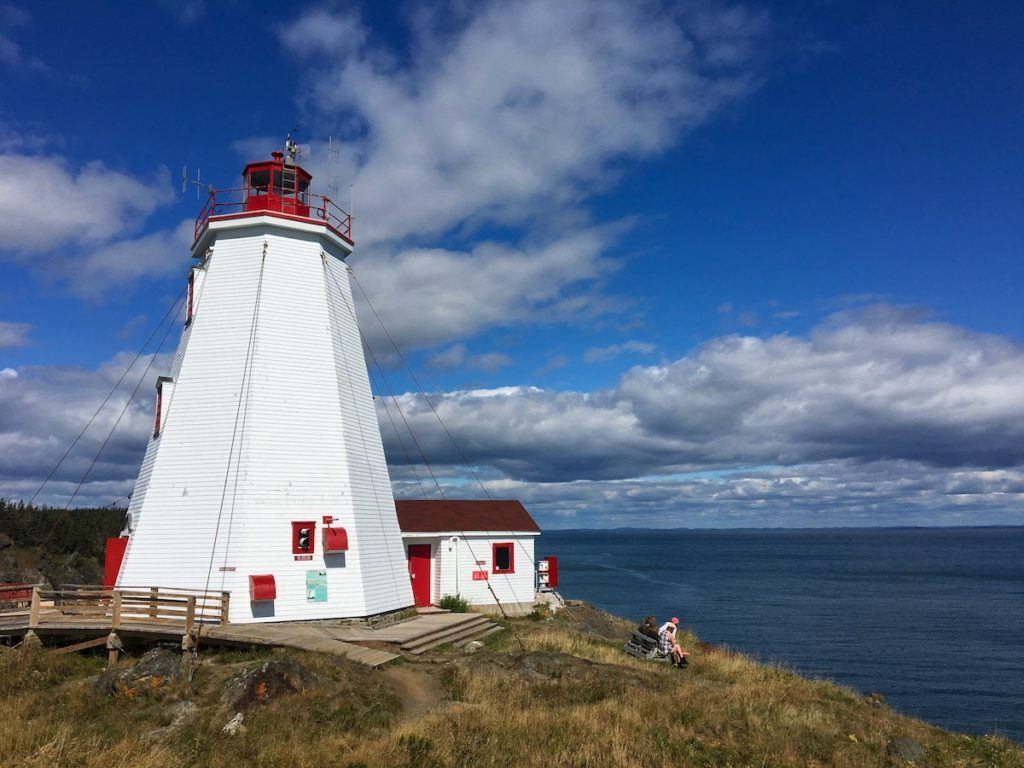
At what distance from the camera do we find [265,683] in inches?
496

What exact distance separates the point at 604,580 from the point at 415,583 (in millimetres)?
59056

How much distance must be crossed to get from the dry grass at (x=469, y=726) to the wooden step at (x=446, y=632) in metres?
1.50

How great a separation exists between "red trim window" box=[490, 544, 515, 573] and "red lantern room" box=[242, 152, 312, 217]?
14528mm

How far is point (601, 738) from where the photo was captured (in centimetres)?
1142

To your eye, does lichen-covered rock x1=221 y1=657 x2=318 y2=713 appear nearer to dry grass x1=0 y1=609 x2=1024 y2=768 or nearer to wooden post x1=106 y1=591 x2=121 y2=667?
dry grass x1=0 y1=609 x2=1024 y2=768

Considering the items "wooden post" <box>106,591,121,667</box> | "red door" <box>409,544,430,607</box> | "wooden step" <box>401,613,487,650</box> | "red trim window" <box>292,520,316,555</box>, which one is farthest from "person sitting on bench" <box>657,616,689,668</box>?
"wooden post" <box>106,591,121,667</box>

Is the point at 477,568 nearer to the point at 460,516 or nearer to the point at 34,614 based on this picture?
the point at 460,516

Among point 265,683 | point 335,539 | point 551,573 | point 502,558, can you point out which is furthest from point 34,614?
point 551,573

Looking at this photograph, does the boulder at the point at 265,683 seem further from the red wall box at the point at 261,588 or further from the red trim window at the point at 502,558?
the red trim window at the point at 502,558

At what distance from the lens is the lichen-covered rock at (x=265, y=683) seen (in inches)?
485

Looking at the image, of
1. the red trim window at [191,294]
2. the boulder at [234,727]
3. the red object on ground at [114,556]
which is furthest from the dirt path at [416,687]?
the red trim window at [191,294]

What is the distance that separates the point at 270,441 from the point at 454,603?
10367mm

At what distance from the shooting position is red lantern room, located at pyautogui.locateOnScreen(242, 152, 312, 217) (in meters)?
20.9

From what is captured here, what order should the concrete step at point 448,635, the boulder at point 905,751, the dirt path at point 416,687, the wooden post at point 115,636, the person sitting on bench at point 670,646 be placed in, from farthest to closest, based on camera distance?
1. the person sitting on bench at point 670,646
2. the concrete step at point 448,635
3. the wooden post at point 115,636
4. the dirt path at point 416,687
5. the boulder at point 905,751
